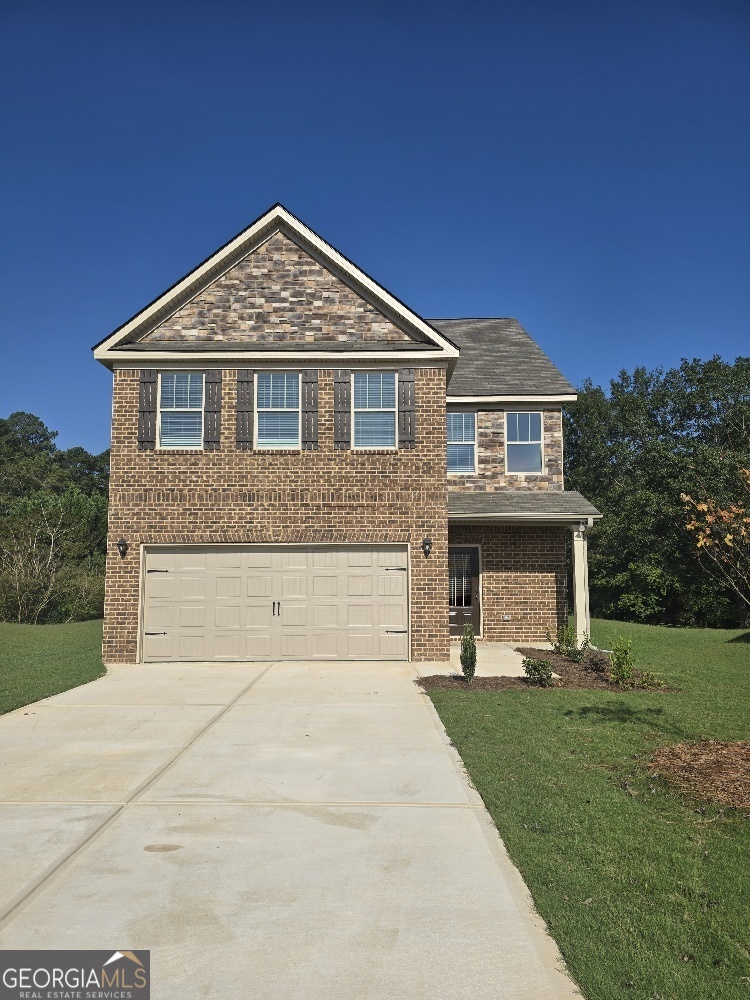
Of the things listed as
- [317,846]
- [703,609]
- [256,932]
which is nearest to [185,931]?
[256,932]

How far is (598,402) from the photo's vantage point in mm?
49438

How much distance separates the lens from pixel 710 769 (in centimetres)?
683

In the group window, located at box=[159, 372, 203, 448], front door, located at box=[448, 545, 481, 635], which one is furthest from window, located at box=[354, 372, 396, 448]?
front door, located at box=[448, 545, 481, 635]

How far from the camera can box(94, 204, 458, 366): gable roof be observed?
584 inches

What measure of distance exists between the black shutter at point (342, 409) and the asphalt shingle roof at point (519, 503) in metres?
3.47

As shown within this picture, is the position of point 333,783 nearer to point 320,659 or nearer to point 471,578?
point 320,659

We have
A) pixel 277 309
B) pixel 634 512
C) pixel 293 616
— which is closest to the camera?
pixel 293 616

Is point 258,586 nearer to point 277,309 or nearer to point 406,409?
point 406,409

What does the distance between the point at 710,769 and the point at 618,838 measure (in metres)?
2.16

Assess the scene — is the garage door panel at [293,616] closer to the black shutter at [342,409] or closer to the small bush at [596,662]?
the black shutter at [342,409]

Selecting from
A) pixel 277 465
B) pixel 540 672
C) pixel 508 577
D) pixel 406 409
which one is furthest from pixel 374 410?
pixel 540 672

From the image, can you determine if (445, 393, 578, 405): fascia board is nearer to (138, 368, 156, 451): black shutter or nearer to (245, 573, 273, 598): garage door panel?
A: (245, 573, 273, 598): garage door panel

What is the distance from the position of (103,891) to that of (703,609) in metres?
28.8

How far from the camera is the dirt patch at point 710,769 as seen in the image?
615 cm
